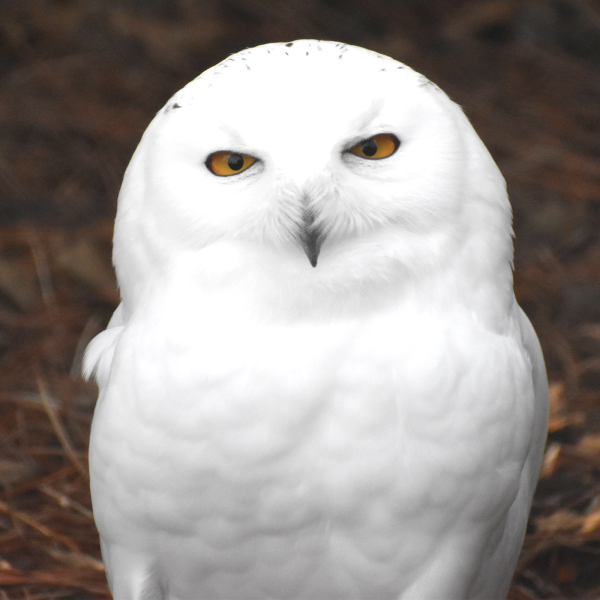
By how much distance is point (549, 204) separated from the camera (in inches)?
141

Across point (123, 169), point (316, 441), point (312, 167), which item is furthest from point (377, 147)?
point (123, 169)

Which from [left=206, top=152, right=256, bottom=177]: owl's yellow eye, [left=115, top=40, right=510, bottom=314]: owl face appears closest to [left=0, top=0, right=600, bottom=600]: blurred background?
[left=115, top=40, right=510, bottom=314]: owl face

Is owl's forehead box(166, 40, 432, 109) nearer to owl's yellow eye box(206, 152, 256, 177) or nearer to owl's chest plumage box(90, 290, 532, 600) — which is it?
owl's yellow eye box(206, 152, 256, 177)

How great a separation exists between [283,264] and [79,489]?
135cm

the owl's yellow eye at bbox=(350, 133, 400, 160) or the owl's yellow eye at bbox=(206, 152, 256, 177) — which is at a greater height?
the owl's yellow eye at bbox=(350, 133, 400, 160)

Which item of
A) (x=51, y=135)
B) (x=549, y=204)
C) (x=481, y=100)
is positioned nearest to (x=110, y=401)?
(x=549, y=204)

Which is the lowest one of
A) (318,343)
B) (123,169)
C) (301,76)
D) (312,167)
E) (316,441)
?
(123,169)

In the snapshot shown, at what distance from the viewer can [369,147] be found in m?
1.46

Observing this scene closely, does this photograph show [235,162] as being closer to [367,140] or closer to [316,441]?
[367,140]

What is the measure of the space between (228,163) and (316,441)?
0.54 m

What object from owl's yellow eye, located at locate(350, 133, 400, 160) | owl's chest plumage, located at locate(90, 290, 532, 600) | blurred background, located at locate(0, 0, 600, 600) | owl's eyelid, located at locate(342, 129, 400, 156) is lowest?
blurred background, located at locate(0, 0, 600, 600)

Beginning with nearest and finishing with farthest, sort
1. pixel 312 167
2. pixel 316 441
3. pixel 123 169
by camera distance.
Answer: pixel 312 167
pixel 316 441
pixel 123 169

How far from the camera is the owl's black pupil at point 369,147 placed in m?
1.46

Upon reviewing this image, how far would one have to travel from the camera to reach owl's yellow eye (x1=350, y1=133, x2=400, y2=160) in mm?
1460
